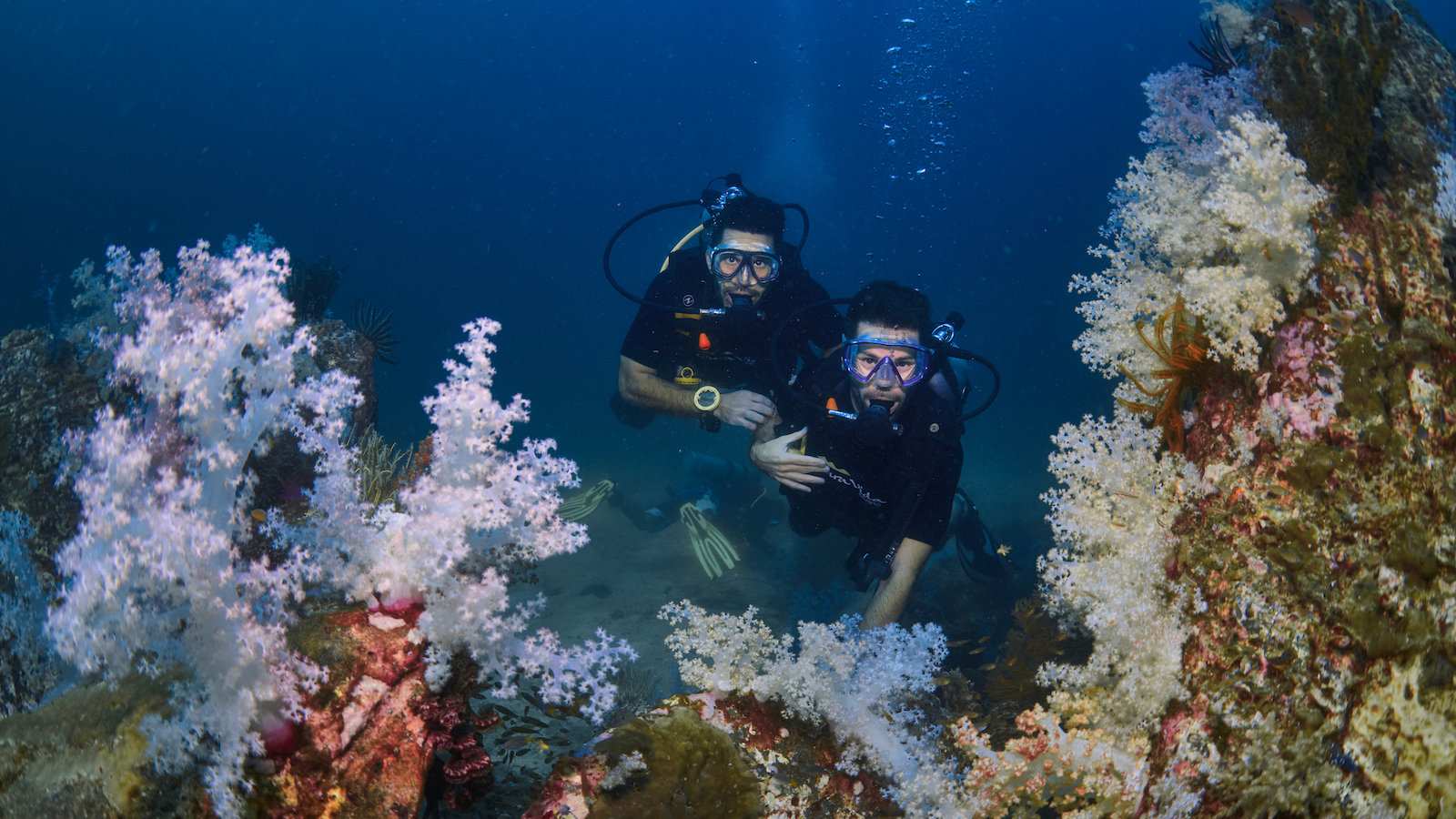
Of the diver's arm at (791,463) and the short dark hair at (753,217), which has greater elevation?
the short dark hair at (753,217)

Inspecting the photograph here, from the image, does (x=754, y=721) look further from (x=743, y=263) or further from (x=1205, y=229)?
(x=743, y=263)

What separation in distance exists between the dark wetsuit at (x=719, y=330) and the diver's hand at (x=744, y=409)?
0.29m

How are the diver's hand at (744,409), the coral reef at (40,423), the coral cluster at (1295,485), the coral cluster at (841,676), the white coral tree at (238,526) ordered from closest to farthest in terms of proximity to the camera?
the coral cluster at (1295,485), the white coral tree at (238,526), the coral cluster at (841,676), the coral reef at (40,423), the diver's hand at (744,409)

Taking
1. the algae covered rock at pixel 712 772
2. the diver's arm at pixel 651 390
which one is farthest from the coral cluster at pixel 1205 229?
the diver's arm at pixel 651 390

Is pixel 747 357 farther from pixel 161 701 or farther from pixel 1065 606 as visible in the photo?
pixel 161 701

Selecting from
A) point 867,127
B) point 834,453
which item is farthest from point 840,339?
point 867,127

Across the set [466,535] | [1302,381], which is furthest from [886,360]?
[466,535]

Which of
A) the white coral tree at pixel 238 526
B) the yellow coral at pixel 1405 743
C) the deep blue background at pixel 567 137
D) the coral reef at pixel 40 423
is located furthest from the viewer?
the deep blue background at pixel 567 137

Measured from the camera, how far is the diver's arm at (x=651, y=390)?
6.80 m

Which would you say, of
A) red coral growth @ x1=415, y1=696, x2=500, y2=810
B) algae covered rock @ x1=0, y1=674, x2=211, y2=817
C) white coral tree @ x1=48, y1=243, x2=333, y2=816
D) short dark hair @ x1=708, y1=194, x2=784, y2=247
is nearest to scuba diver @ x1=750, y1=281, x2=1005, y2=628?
short dark hair @ x1=708, y1=194, x2=784, y2=247

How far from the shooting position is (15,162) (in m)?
78.8

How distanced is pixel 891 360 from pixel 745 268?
1979 mm

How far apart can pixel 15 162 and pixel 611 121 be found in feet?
234

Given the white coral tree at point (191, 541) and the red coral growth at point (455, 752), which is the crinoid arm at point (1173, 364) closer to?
the red coral growth at point (455, 752)
